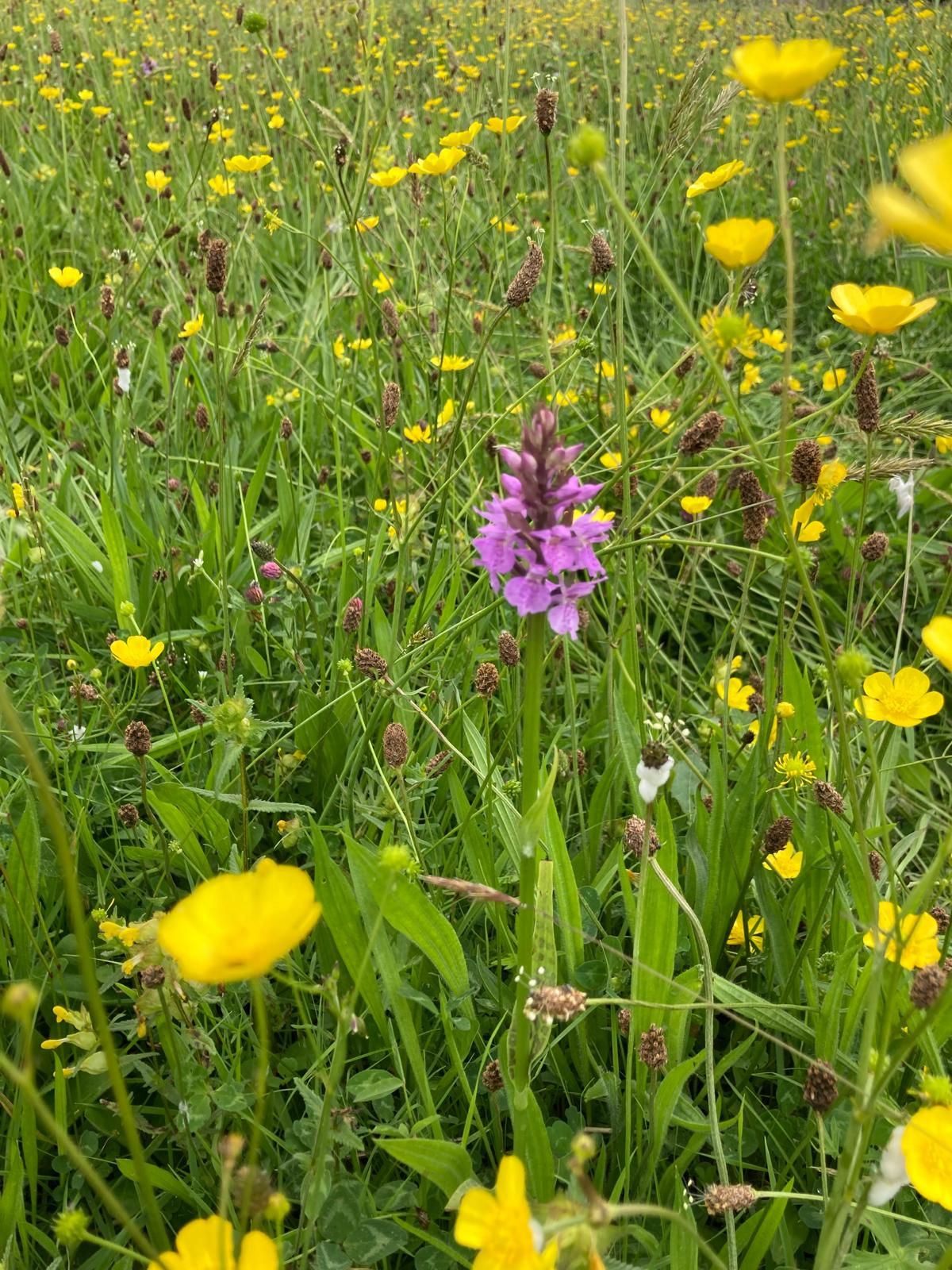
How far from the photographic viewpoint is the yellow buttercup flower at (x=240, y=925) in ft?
1.79

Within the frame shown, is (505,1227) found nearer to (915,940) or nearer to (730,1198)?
(730,1198)

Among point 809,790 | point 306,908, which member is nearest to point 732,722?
point 809,790

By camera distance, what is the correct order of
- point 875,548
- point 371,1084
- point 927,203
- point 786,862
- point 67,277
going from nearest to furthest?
1. point 927,203
2. point 371,1084
3. point 786,862
4. point 875,548
5. point 67,277

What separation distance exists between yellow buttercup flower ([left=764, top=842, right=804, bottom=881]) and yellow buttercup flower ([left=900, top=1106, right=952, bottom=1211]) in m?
0.46

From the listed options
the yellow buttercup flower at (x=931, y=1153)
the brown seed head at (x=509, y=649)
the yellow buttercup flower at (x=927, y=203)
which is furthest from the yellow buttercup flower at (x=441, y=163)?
the yellow buttercup flower at (x=931, y=1153)

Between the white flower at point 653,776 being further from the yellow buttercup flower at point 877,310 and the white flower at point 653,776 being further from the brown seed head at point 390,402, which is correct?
the brown seed head at point 390,402

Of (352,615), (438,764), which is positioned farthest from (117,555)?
(438,764)

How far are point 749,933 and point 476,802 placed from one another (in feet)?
1.29

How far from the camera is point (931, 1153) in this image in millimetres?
776

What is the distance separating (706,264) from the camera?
11.0 feet

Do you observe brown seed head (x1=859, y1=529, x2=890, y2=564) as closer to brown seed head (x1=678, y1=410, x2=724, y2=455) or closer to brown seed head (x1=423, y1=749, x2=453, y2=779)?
brown seed head (x1=678, y1=410, x2=724, y2=455)

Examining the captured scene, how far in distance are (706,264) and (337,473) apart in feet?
6.64

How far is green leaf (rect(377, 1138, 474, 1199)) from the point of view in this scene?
855mm

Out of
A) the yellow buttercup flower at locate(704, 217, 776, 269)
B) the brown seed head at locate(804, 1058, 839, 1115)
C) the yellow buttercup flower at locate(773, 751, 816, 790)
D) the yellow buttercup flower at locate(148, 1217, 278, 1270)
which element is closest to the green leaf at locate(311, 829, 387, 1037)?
the yellow buttercup flower at locate(148, 1217, 278, 1270)
